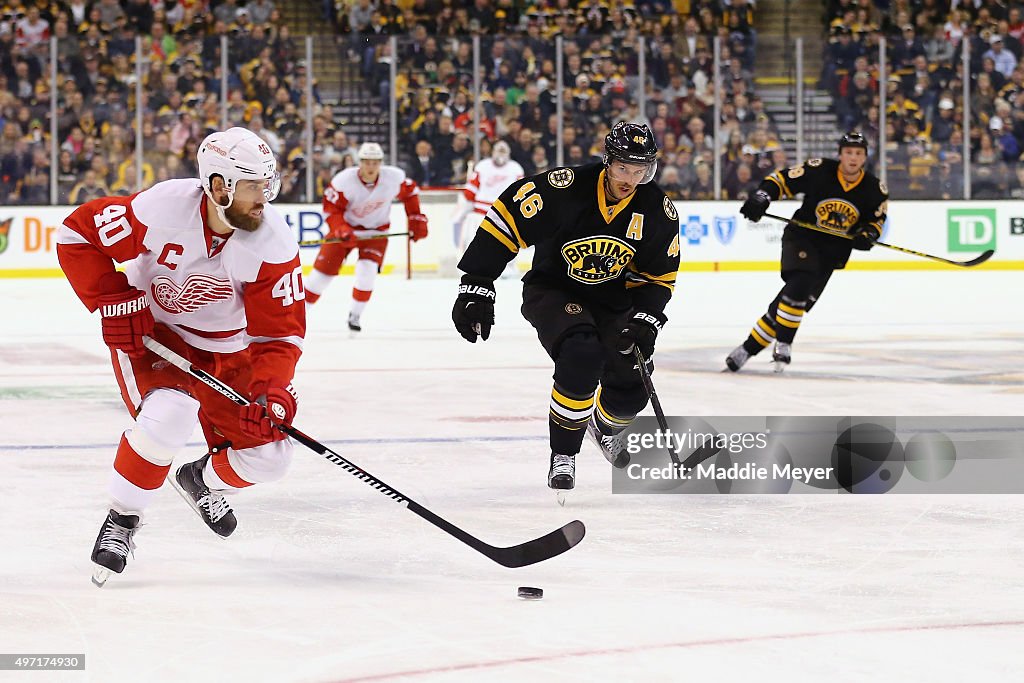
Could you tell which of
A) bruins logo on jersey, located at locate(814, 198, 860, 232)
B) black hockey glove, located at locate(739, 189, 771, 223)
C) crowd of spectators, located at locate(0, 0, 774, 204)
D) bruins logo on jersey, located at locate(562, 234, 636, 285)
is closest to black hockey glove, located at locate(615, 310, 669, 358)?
bruins logo on jersey, located at locate(562, 234, 636, 285)

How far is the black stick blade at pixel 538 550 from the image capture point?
10.7ft

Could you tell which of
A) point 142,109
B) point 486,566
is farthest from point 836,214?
point 142,109

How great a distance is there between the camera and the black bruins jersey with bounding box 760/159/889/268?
7.38 m

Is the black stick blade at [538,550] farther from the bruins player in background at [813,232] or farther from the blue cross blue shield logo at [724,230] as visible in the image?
the blue cross blue shield logo at [724,230]

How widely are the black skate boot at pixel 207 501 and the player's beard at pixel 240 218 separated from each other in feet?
2.16

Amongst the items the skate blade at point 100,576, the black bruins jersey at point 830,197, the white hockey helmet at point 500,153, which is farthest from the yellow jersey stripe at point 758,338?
the white hockey helmet at point 500,153

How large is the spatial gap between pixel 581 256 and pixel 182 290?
1369mm

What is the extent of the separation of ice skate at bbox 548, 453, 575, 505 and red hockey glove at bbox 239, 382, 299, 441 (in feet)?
3.61

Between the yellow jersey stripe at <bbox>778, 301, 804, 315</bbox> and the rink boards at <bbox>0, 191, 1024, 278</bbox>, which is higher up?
the rink boards at <bbox>0, 191, 1024, 278</bbox>

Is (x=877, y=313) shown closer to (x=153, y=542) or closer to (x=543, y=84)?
(x=543, y=84)

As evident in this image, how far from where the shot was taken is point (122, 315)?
3.28 m

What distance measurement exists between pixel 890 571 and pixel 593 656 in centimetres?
96

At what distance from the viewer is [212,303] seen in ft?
11.3

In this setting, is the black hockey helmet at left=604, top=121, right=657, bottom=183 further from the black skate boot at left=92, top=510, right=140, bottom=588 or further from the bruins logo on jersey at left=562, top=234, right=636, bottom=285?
the black skate boot at left=92, top=510, right=140, bottom=588
